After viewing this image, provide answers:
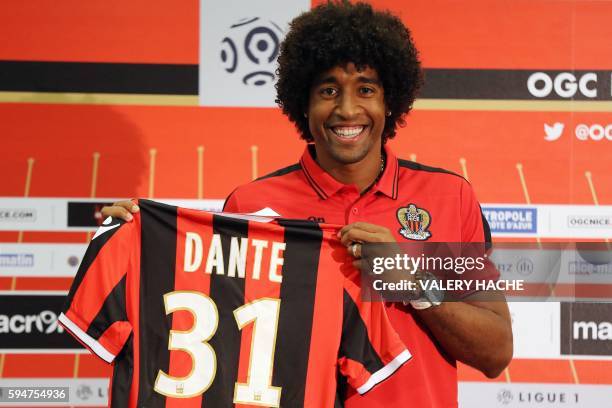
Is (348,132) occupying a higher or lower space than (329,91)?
lower

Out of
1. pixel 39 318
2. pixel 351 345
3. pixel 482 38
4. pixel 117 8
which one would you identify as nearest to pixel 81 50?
pixel 117 8

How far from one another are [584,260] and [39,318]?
77.3 inches

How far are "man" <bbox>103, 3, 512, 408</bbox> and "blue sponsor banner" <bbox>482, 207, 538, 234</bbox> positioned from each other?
979 millimetres

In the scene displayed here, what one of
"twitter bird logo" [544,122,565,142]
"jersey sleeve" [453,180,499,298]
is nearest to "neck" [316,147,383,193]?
"jersey sleeve" [453,180,499,298]

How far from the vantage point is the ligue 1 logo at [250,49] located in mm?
2760

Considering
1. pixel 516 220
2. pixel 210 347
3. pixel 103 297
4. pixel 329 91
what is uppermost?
pixel 329 91

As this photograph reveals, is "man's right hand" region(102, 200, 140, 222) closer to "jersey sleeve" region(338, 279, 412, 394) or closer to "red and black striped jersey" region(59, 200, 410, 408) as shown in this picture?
"red and black striped jersey" region(59, 200, 410, 408)

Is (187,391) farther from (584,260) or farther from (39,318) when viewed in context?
(584,260)

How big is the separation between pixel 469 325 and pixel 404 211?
30 cm

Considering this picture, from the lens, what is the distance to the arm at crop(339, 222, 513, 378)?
1654 millimetres

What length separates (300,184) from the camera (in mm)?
1888

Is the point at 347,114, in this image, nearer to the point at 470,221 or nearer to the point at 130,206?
the point at 470,221

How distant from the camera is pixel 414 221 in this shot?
5.85 feet

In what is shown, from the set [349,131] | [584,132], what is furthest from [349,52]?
[584,132]
